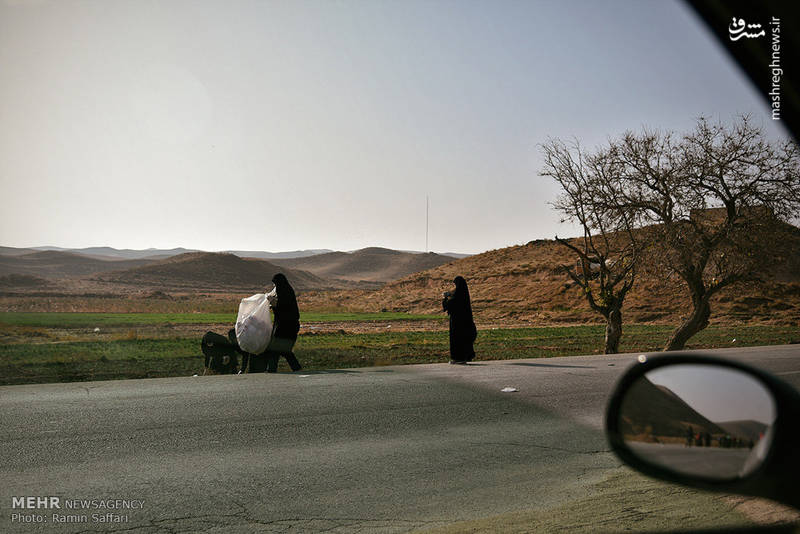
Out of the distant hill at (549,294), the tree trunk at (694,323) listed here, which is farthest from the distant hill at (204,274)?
the tree trunk at (694,323)

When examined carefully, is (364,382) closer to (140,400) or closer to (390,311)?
(140,400)

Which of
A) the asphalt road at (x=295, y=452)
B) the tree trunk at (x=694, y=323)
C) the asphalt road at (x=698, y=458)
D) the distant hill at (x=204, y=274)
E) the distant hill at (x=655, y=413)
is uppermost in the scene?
the distant hill at (x=204, y=274)

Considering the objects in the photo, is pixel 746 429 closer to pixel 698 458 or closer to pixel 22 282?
pixel 698 458

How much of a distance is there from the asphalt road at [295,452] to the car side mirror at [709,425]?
2.92 meters

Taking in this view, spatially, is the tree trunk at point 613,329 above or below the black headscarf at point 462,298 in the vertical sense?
below

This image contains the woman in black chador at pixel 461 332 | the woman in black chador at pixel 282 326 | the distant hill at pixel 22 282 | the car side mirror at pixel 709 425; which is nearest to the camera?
the car side mirror at pixel 709 425

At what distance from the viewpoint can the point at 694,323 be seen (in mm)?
22812

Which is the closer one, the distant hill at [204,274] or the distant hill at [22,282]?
the distant hill at [22,282]

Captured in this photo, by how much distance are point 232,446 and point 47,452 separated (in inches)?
65.6

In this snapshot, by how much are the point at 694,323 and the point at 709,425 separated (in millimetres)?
22535

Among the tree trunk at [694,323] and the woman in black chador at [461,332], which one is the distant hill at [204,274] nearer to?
the tree trunk at [694,323]

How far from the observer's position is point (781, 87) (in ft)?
14.9

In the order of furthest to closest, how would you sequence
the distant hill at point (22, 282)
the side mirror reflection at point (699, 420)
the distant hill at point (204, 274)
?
1. the distant hill at point (204, 274)
2. the distant hill at point (22, 282)
3. the side mirror reflection at point (699, 420)

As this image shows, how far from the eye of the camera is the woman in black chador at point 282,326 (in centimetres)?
1350
